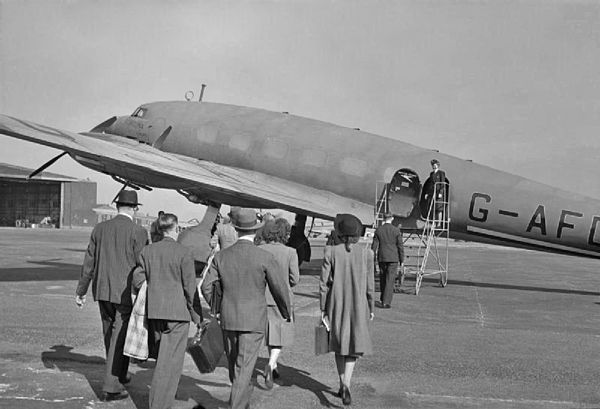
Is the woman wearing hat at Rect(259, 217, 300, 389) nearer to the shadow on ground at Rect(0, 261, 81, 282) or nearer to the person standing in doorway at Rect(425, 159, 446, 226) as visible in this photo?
the person standing in doorway at Rect(425, 159, 446, 226)

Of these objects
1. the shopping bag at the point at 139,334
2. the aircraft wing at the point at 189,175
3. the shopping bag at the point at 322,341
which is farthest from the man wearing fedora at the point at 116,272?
the aircraft wing at the point at 189,175

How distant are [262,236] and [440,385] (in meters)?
2.65

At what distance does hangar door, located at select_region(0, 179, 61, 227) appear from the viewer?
276 feet

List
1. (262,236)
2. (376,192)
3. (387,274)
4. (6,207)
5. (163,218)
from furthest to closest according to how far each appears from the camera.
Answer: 1. (6,207)
2. (376,192)
3. (387,274)
4. (262,236)
5. (163,218)

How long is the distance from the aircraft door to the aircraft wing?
79 cm

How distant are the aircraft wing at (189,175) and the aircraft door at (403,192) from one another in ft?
2.58

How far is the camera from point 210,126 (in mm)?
19656

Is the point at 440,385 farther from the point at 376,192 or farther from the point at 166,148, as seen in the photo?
the point at 166,148

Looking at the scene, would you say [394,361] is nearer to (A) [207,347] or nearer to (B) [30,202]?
(A) [207,347]

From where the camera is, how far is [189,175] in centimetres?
1558

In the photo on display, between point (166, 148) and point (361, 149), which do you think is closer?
point (361, 149)

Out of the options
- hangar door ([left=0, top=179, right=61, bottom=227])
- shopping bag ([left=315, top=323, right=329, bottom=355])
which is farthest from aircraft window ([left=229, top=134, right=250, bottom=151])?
hangar door ([left=0, top=179, right=61, bottom=227])

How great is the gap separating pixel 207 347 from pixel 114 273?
4.37 feet

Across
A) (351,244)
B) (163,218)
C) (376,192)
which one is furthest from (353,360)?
(376,192)
